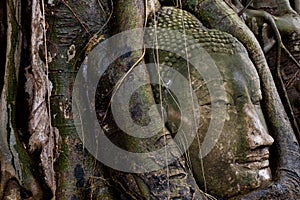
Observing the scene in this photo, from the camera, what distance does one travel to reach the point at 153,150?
4.94ft

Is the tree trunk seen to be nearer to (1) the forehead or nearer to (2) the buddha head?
(2) the buddha head

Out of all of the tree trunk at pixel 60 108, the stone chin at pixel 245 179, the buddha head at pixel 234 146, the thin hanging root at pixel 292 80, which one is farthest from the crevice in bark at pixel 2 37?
the thin hanging root at pixel 292 80

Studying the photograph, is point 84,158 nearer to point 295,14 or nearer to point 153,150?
point 153,150

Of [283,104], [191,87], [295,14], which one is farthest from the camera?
[295,14]

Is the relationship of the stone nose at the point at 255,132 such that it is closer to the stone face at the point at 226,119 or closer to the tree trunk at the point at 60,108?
the stone face at the point at 226,119

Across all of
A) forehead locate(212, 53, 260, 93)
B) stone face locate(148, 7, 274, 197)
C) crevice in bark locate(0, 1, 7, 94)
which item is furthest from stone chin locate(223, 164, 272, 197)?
crevice in bark locate(0, 1, 7, 94)

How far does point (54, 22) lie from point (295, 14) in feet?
4.84

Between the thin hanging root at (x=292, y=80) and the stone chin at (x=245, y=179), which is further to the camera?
the thin hanging root at (x=292, y=80)

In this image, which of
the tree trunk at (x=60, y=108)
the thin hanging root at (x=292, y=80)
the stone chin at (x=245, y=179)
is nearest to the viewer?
the tree trunk at (x=60, y=108)

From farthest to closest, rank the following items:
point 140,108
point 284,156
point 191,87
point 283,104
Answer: point 283,104
point 284,156
point 191,87
point 140,108

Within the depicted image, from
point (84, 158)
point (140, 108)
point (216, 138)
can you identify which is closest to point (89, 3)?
point (140, 108)

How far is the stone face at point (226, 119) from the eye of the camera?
1.66m

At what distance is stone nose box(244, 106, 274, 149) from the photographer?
5.54 feet

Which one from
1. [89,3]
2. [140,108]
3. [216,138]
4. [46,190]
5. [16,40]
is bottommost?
[46,190]
